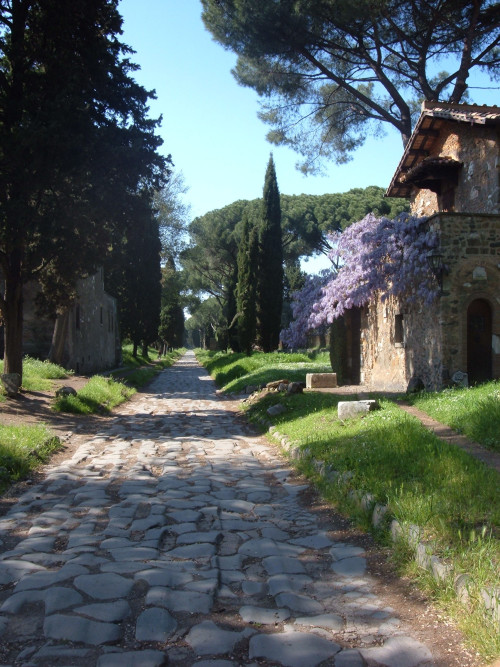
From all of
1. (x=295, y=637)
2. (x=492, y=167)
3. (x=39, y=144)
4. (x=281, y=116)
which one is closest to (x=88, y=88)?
(x=39, y=144)

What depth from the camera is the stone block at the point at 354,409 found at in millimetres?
9125

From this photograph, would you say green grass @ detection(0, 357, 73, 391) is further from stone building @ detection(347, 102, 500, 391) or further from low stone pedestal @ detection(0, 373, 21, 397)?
stone building @ detection(347, 102, 500, 391)

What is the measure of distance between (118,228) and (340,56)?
11.8 meters

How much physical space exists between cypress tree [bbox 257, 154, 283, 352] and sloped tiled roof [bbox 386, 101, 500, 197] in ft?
38.3

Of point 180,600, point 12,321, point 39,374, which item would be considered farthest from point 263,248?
point 180,600

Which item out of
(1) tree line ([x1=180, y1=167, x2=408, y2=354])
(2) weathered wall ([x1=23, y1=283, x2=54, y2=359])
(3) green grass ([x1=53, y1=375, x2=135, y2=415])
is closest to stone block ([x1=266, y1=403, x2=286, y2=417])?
(3) green grass ([x1=53, y1=375, x2=135, y2=415])

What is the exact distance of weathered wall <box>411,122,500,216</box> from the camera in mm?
14148

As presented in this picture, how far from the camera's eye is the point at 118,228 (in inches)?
543

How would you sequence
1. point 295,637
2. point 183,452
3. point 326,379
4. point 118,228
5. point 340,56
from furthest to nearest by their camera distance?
point 340,56, point 326,379, point 118,228, point 183,452, point 295,637

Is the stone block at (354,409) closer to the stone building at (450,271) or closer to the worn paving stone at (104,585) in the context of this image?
the stone building at (450,271)

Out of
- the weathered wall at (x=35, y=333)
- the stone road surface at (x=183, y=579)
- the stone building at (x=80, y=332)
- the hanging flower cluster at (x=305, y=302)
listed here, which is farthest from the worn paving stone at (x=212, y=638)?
the weathered wall at (x=35, y=333)

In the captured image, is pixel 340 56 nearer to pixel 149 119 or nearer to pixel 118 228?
pixel 149 119

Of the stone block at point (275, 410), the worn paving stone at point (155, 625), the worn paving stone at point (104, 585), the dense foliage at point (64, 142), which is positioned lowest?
the worn paving stone at point (155, 625)

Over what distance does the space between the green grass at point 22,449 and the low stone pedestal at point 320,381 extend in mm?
7571
